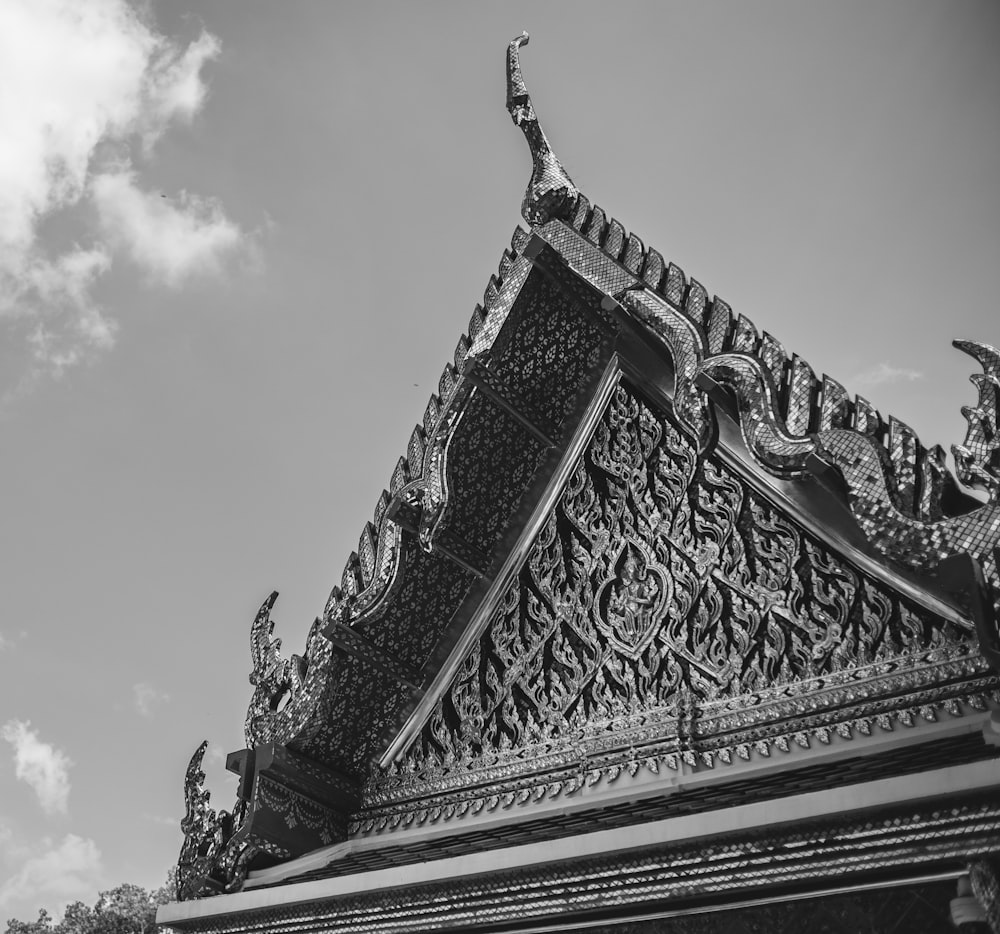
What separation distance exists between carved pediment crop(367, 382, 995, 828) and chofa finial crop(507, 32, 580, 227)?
2.59 ft

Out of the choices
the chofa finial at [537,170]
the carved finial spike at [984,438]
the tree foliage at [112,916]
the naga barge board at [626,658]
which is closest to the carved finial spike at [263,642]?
the naga barge board at [626,658]

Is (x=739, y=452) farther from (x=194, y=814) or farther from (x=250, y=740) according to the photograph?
(x=194, y=814)

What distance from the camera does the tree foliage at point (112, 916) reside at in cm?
1119

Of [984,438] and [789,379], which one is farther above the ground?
[789,379]

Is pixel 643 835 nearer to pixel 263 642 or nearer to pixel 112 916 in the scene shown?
pixel 263 642

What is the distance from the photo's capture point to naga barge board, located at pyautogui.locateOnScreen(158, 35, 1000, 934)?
2.83 metres

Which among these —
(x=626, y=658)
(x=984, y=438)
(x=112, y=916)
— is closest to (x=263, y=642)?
(x=626, y=658)

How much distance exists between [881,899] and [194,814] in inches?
113

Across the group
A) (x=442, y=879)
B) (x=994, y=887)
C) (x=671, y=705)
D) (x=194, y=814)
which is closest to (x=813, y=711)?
(x=671, y=705)

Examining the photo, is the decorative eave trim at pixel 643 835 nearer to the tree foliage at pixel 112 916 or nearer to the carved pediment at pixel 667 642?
the carved pediment at pixel 667 642

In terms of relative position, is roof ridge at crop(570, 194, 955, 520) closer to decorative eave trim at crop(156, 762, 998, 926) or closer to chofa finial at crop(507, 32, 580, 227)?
chofa finial at crop(507, 32, 580, 227)

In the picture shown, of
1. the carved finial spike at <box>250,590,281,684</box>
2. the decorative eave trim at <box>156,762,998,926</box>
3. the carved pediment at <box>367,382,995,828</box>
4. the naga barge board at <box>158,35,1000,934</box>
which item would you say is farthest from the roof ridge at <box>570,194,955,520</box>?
the carved finial spike at <box>250,590,281,684</box>

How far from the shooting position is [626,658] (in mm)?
3988

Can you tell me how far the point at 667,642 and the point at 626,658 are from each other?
0.59ft
